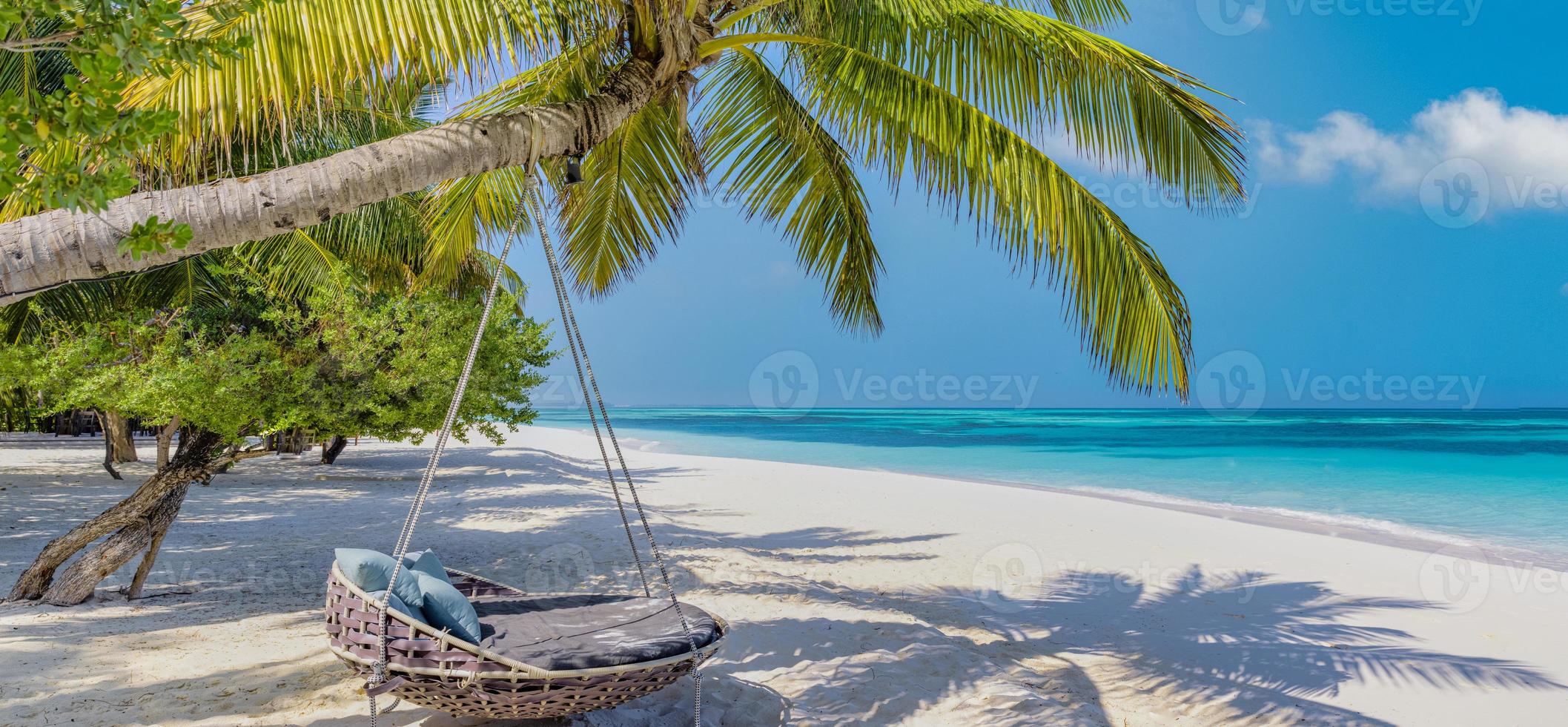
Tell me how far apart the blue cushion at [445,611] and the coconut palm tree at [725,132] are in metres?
1.22

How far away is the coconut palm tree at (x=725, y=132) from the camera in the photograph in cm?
235

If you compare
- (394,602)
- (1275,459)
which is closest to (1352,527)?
(394,602)

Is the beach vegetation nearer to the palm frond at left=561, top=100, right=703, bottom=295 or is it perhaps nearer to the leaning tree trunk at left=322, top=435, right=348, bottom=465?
the palm frond at left=561, top=100, right=703, bottom=295

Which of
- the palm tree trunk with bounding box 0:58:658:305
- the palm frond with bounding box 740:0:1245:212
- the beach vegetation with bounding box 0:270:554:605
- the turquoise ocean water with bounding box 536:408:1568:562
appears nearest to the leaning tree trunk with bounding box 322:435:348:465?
the turquoise ocean water with bounding box 536:408:1568:562

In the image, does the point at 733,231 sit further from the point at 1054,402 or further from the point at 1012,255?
the point at 1012,255

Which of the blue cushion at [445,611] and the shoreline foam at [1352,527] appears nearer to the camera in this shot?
the blue cushion at [445,611]

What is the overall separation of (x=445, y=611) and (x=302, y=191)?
1403mm

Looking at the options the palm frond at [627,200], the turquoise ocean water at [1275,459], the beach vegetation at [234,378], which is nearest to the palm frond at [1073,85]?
the palm frond at [627,200]

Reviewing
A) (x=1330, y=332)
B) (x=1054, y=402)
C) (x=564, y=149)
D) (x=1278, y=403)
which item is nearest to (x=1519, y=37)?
(x=1330, y=332)

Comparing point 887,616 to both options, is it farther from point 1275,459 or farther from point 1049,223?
point 1275,459

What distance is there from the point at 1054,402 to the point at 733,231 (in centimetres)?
4094

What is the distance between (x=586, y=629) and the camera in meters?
3.02

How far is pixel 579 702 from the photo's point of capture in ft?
8.63

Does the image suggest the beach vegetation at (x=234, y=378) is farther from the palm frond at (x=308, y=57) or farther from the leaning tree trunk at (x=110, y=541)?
the palm frond at (x=308, y=57)
